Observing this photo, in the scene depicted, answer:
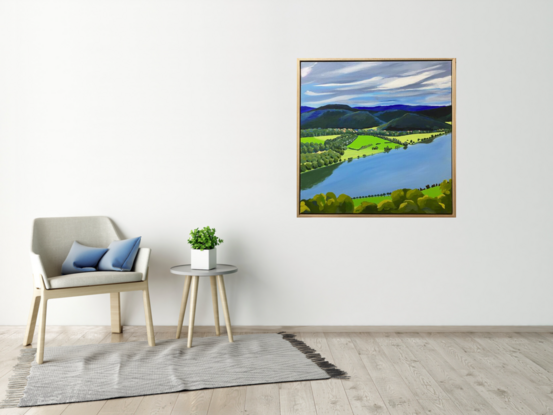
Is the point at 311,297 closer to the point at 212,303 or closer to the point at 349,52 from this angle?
the point at 212,303

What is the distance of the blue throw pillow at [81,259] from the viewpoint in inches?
122

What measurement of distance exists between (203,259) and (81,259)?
2.72ft

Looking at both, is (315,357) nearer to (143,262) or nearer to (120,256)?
(143,262)

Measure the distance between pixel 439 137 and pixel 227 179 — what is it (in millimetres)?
1615

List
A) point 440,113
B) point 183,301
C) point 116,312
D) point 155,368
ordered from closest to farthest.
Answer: point 155,368, point 183,301, point 116,312, point 440,113

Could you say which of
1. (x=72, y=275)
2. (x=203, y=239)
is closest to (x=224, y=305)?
(x=203, y=239)

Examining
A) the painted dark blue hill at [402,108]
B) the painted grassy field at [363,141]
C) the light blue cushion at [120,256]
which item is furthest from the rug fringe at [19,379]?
the painted dark blue hill at [402,108]

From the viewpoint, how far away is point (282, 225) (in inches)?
137

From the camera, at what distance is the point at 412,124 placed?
3.47 m

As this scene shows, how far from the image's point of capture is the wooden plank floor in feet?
7.11

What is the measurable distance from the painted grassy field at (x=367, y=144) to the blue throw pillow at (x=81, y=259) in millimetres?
1895

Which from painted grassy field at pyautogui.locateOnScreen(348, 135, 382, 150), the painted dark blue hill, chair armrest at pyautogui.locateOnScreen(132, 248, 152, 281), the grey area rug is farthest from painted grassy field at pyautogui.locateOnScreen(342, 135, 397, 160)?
chair armrest at pyautogui.locateOnScreen(132, 248, 152, 281)

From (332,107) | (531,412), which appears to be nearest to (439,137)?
(332,107)

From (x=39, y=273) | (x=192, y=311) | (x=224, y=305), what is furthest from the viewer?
(x=224, y=305)
